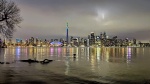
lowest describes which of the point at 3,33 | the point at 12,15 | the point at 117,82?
the point at 117,82

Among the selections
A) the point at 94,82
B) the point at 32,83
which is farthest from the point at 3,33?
the point at 94,82

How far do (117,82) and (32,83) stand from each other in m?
11.4

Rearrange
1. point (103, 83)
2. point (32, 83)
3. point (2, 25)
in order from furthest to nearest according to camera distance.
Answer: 1. point (2, 25)
2. point (103, 83)
3. point (32, 83)

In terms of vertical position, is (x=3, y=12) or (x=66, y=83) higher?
(x=3, y=12)

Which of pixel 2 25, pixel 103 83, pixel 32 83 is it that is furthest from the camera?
pixel 2 25

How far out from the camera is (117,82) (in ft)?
110

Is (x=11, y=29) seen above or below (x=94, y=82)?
above

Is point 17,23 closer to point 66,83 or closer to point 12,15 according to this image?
point 12,15

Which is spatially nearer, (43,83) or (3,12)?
(43,83)

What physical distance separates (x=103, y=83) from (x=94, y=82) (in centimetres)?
130

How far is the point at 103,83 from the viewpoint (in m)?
32.0

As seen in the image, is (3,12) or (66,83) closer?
(66,83)

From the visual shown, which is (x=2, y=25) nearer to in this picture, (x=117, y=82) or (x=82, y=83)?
(x=82, y=83)

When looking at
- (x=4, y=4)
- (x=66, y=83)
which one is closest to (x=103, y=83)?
(x=66, y=83)
